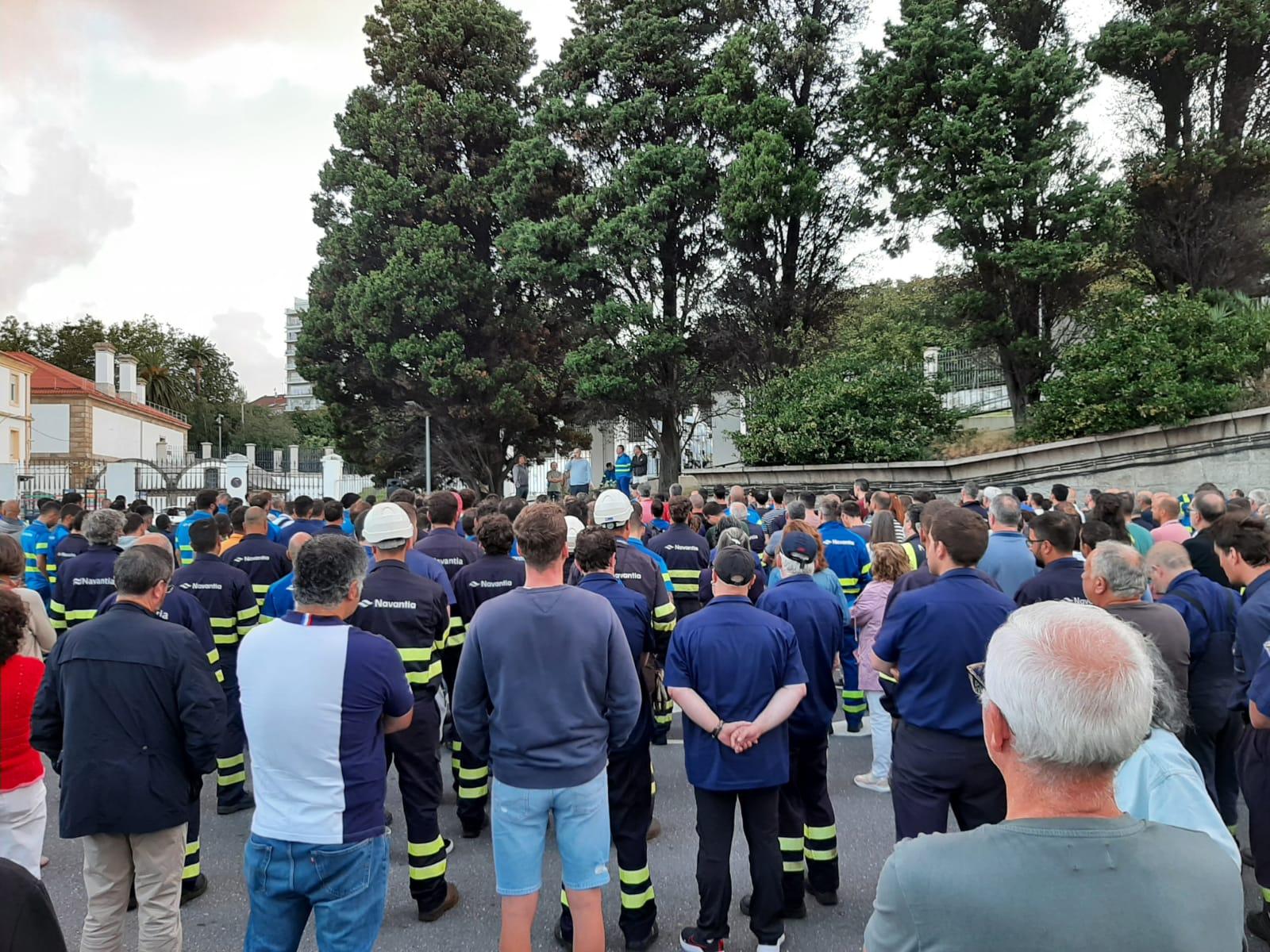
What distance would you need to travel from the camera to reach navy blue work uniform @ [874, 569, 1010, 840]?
358cm

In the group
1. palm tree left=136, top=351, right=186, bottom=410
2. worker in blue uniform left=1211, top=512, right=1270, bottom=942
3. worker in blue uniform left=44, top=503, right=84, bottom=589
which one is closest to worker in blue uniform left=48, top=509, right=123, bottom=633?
worker in blue uniform left=44, top=503, right=84, bottom=589

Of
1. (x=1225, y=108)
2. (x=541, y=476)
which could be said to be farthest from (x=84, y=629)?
(x=541, y=476)

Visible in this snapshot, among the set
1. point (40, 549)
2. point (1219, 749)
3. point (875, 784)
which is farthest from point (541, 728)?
point (40, 549)

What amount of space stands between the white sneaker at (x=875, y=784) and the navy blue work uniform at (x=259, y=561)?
4.94 meters

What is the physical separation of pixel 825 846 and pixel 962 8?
18280mm

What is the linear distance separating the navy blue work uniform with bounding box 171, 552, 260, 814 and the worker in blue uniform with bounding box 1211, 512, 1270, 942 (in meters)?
5.89

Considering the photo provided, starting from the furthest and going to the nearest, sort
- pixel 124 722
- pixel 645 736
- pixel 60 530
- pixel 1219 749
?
1. pixel 60 530
2. pixel 1219 749
3. pixel 645 736
4. pixel 124 722

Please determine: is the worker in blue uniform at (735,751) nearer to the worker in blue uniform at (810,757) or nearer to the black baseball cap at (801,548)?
the worker in blue uniform at (810,757)

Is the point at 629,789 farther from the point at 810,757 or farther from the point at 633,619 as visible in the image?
the point at 810,757

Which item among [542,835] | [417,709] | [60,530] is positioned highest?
[60,530]

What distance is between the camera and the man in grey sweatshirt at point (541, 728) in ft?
11.4

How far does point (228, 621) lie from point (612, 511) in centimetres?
280

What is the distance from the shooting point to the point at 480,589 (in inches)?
219

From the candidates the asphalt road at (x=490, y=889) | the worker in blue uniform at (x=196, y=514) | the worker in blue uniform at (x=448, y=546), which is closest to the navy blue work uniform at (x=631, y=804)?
the asphalt road at (x=490, y=889)
